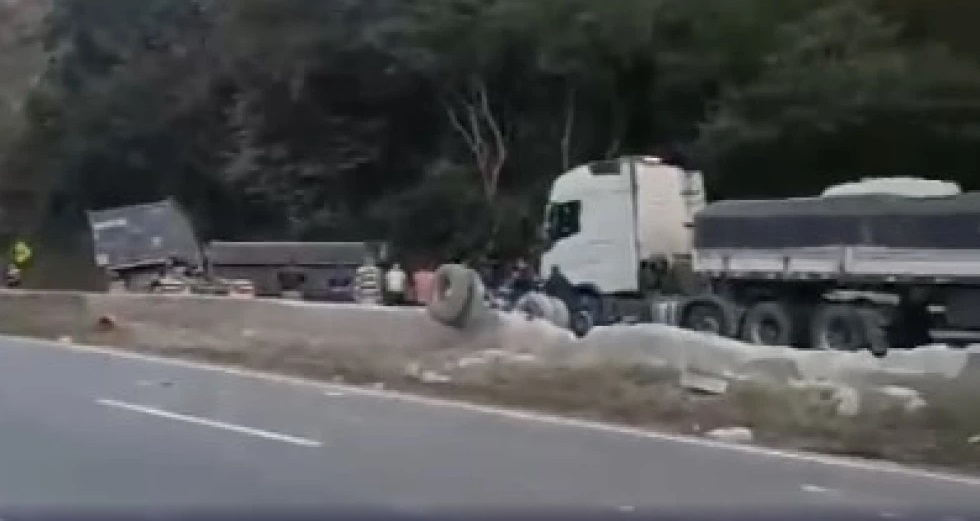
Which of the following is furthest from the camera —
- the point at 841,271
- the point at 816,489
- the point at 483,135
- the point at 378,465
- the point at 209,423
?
the point at 483,135

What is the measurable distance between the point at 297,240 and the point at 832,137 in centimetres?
2000

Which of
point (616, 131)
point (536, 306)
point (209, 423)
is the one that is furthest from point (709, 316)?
point (616, 131)

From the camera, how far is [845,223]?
25.1 metres

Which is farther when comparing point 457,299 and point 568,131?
point 568,131

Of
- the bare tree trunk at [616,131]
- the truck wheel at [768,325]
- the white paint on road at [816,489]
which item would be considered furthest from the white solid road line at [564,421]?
the bare tree trunk at [616,131]

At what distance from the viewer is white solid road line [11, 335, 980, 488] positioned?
12180 millimetres

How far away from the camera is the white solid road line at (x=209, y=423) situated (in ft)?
45.6

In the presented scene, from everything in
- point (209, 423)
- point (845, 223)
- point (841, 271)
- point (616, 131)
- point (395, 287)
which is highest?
point (616, 131)

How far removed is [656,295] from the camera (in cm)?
2911

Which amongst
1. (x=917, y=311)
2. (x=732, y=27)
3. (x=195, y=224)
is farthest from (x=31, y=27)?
(x=917, y=311)

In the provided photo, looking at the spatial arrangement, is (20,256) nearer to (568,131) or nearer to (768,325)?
(568,131)

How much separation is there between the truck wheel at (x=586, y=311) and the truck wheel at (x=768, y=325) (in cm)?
315

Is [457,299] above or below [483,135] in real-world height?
below

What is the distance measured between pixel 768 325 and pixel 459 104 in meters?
21.5
